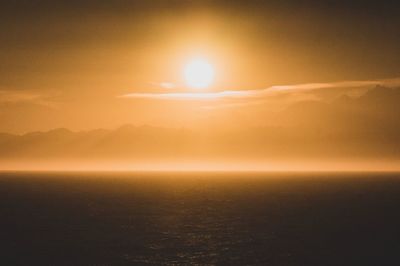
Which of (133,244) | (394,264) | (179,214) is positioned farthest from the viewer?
(179,214)

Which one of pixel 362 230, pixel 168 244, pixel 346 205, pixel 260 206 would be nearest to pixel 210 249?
pixel 168 244

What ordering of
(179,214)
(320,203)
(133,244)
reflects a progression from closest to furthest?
1. (133,244)
2. (179,214)
3. (320,203)

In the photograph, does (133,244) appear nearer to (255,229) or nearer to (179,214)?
(255,229)

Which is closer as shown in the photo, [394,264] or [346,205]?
[394,264]

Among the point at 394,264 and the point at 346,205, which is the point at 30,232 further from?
the point at 346,205

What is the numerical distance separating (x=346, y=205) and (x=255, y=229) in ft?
182

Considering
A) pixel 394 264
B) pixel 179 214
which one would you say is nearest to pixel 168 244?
pixel 394 264

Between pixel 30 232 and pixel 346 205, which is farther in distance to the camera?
pixel 346 205

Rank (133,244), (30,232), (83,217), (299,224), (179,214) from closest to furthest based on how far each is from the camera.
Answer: (133,244) < (30,232) < (299,224) < (83,217) < (179,214)

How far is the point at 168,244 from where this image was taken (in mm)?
80562

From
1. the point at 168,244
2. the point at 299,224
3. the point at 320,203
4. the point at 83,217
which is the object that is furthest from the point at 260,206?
the point at 168,244

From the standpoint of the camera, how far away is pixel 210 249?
7531cm

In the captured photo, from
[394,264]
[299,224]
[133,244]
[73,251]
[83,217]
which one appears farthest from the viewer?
[83,217]

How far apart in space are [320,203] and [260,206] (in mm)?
20797
